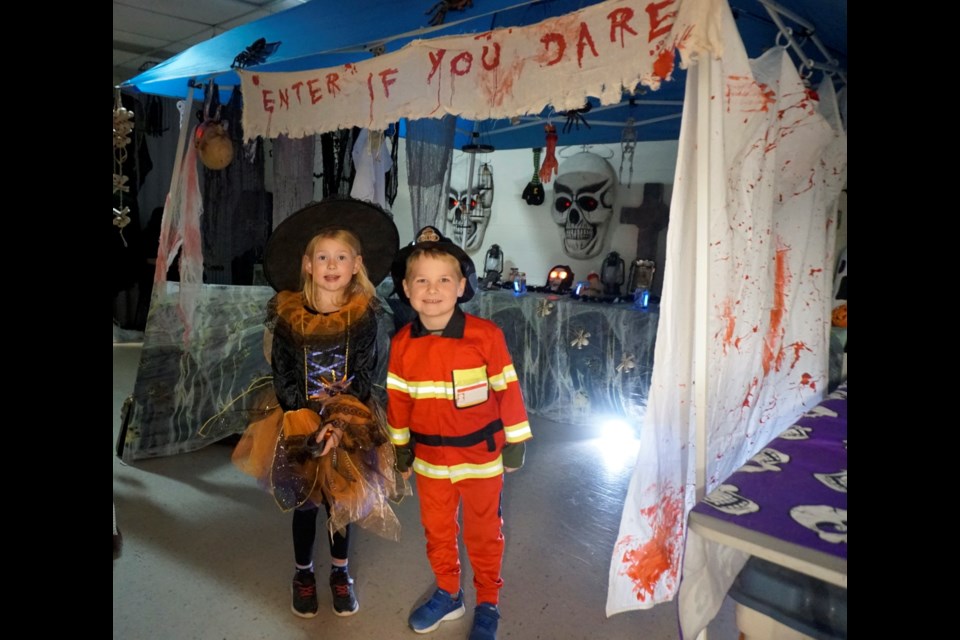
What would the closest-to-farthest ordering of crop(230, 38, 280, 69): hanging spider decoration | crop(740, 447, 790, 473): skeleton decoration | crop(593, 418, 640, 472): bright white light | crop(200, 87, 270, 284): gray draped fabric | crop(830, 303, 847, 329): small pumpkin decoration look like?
crop(740, 447, 790, 473): skeleton decoration
crop(230, 38, 280, 69): hanging spider decoration
crop(830, 303, 847, 329): small pumpkin decoration
crop(593, 418, 640, 472): bright white light
crop(200, 87, 270, 284): gray draped fabric

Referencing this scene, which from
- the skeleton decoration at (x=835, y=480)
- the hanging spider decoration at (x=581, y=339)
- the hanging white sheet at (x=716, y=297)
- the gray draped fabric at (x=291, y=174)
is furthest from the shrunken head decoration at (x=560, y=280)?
the skeleton decoration at (x=835, y=480)

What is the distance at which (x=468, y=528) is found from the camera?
6.66 feet

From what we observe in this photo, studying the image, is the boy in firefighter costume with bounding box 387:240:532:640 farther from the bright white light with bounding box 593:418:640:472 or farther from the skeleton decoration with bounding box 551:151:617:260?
the skeleton decoration with bounding box 551:151:617:260

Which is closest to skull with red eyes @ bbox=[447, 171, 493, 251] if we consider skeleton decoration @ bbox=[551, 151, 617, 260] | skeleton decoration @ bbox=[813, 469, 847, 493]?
skeleton decoration @ bbox=[551, 151, 617, 260]

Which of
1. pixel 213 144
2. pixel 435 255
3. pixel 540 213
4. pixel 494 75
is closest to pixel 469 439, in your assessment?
pixel 435 255

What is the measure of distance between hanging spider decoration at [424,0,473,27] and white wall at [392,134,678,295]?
2.66 metres

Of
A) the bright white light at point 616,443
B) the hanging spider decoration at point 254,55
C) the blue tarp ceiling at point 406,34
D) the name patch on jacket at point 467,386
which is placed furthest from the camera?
the bright white light at point 616,443

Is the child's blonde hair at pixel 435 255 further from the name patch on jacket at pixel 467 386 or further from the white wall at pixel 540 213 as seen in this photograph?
the white wall at pixel 540 213

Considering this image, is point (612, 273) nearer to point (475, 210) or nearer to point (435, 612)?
point (475, 210)

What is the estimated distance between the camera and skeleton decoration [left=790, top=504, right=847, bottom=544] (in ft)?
3.92

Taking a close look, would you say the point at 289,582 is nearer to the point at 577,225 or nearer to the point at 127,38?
the point at 577,225

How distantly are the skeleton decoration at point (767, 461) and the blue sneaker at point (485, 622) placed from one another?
3.29ft

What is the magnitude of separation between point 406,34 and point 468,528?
2.24 m

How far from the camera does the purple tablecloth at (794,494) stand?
1214mm
